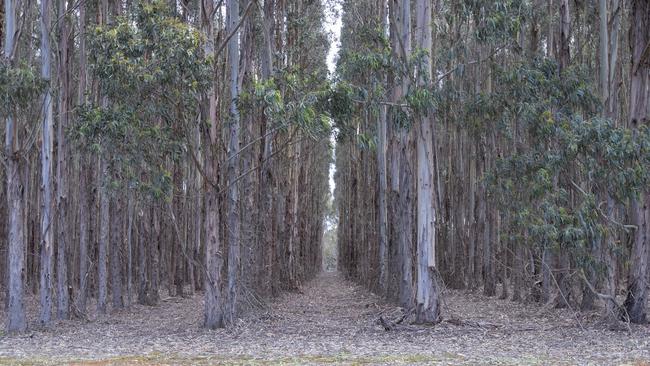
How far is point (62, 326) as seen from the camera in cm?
1595

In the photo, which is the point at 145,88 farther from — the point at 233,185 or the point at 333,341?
the point at 333,341

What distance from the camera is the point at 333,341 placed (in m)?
13.5

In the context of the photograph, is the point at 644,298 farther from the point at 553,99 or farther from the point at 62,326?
the point at 62,326

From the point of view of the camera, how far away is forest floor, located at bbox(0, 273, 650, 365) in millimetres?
11211

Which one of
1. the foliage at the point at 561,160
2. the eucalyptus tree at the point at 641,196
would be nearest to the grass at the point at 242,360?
the foliage at the point at 561,160

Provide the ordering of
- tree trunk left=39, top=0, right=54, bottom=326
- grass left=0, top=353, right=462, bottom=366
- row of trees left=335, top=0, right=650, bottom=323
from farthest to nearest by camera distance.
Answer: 1. tree trunk left=39, top=0, right=54, bottom=326
2. row of trees left=335, top=0, right=650, bottom=323
3. grass left=0, top=353, right=462, bottom=366

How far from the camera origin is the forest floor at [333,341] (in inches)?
441

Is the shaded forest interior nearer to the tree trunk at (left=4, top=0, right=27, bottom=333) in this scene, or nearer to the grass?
the tree trunk at (left=4, top=0, right=27, bottom=333)

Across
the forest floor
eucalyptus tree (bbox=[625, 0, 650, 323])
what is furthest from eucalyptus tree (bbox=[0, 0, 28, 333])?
eucalyptus tree (bbox=[625, 0, 650, 323])

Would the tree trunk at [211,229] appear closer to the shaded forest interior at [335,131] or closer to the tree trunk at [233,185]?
the shaded forest interior at [335,131]

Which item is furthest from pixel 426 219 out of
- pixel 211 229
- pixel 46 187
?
pixel 46 187

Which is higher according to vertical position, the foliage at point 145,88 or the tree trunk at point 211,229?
the foliage at point 145,88

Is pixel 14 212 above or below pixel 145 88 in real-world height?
below

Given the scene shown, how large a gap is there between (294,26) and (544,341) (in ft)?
51.8
